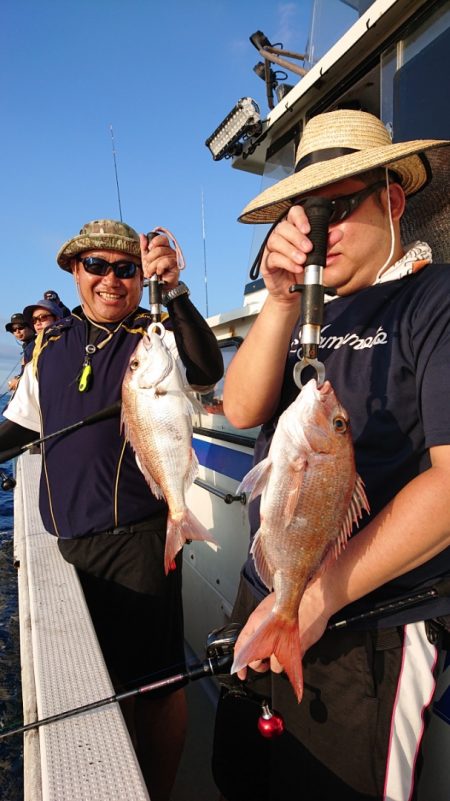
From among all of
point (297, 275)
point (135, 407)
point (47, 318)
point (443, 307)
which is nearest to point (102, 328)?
point (135, 407)

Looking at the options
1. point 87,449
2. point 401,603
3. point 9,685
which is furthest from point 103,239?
point 9,685

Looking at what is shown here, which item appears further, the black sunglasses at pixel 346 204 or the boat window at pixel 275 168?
the boat window at pixel 275 168

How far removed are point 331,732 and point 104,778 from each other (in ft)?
2.39

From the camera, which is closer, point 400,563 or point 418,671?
point 400,563

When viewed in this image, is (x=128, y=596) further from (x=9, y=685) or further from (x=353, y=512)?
(x=9, y=685)

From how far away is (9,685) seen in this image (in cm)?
381

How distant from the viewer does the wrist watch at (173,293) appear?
2.15m

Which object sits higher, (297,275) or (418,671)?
(297,275)

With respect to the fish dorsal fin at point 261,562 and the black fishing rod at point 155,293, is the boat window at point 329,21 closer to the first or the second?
the black fishing rod at point 155,293

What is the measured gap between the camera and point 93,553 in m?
2.48

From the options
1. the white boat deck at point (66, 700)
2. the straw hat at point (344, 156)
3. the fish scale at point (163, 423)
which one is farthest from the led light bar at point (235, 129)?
the white boat deck at point (66, 700)

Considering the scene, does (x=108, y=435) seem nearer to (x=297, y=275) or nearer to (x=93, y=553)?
(x=93, y=553)

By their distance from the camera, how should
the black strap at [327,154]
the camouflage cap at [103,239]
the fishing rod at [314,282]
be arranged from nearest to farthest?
1. the fishing rod at [314,282]
2. the black strap at [327,154]
3. the camouflage cap at [103,239]

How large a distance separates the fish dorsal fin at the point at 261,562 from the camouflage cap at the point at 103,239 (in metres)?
1.86
